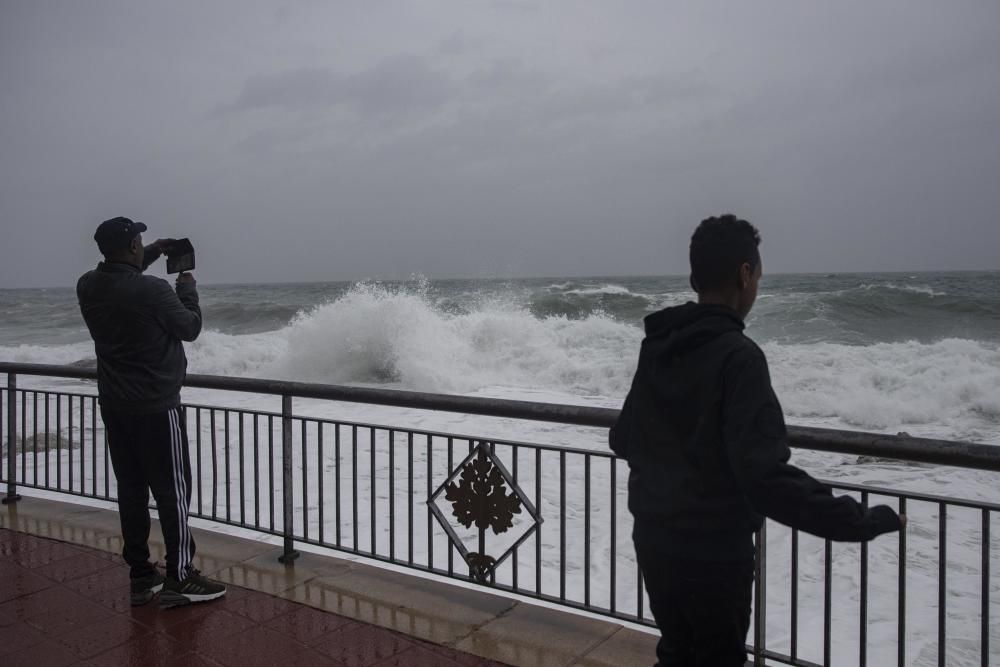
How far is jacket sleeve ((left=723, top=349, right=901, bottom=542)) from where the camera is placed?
1537 mm

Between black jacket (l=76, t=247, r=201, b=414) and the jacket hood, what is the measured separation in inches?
98.5

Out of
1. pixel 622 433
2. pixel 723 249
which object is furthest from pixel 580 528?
pixel 723 249

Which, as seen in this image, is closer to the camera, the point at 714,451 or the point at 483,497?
the point at 714,451

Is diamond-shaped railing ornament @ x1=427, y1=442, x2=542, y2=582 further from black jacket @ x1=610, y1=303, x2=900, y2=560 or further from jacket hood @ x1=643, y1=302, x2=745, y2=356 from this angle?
jacket hood @ x1=643, y1=302, x2=745, y2=356

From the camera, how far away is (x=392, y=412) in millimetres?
13742

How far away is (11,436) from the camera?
17.4 feet

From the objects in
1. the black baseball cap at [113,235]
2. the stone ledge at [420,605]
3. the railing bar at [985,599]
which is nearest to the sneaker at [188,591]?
the stone ledge at [420,605]

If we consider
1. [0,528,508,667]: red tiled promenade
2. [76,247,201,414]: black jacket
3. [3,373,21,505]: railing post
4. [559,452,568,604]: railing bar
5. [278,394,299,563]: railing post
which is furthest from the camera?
[3,373,21,505]: railing post

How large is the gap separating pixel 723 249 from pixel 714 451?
0.48 metres

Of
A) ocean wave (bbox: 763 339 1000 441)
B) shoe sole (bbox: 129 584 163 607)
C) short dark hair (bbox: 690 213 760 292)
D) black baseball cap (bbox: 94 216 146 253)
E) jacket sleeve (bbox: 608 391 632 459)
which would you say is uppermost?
black baseball cap (bbox: 94 216 146 253)

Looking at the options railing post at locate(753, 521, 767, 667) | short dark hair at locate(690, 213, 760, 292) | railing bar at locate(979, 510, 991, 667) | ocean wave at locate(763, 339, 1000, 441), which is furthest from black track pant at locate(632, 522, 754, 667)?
ocean wave at locate(763, 339, 1000, 441)

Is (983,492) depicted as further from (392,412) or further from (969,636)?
(392,412)

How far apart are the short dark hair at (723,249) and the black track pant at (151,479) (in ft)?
9.06

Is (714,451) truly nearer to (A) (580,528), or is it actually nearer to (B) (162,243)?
(B) (162,243)
